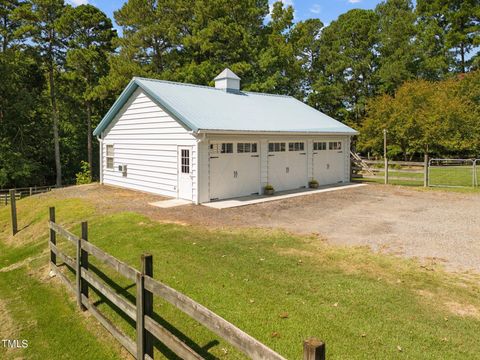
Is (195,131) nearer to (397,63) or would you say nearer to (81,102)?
(81,102)

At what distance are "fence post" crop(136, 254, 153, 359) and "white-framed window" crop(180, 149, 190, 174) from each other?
9834 millimetres

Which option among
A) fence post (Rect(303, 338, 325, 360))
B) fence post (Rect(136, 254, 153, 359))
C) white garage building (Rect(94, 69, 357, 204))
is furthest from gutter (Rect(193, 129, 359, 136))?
fence post (Rect(303, 338, 325, 360))

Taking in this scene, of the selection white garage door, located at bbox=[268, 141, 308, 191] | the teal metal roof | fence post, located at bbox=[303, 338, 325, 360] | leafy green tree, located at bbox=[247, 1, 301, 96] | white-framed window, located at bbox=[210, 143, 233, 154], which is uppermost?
leafy green tree, located at bbox=[247, 1, 301, 96]

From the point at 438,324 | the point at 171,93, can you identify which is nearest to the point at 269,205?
the point at 171,93

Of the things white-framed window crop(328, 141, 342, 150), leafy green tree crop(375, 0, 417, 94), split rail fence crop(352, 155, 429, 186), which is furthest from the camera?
leafy green tree crop(375, 0, 417, 94)

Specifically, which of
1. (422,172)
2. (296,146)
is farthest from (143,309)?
(422,172)

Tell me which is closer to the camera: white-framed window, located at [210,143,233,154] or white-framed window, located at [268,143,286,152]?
white-framed window, located at [210,143,233,154]

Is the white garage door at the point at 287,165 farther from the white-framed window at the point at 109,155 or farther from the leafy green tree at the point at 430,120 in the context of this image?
the leafy green tree at the point at 430,120

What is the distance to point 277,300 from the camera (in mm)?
5410

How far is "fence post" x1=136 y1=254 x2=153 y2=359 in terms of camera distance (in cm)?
412

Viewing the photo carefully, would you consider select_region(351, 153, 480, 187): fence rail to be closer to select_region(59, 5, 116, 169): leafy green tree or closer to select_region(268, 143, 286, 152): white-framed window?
select_region(268, 143, 286, 152): white-framed window

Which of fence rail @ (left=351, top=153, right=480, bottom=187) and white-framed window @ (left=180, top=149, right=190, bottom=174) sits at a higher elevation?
white-framed window @ (left=180, top=149, right=190, bottom=174)

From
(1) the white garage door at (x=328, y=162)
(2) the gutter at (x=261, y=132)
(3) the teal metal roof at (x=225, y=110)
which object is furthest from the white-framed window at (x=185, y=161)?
(1) the white garage door at (x=328, y=162)

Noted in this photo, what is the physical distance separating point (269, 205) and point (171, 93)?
21.4 feet
